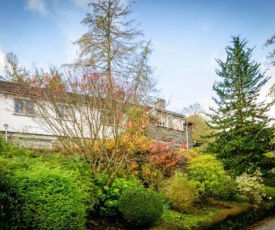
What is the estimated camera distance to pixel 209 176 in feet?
40.2

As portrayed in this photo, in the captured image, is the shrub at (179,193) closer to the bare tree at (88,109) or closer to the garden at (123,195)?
the garden at (123,195)

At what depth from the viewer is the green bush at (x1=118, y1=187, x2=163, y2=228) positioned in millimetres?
7145

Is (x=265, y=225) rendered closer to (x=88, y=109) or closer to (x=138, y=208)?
(x=138, y=208)

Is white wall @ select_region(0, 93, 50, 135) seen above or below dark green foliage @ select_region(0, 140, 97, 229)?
above

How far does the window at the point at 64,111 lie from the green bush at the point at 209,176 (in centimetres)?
684

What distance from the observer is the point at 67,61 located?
59.7 feet

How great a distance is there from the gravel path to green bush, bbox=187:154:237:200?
2040 mm

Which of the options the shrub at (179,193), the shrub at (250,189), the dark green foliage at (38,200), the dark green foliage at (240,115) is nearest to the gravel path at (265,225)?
the shrub at (250,189)

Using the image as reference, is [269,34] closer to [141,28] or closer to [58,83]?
[141,28]

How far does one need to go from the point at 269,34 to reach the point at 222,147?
10.4m

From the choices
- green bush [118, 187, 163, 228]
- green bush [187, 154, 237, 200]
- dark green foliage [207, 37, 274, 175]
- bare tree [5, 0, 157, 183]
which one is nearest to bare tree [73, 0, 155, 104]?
dark green foliage [207, 37, 274, 175]

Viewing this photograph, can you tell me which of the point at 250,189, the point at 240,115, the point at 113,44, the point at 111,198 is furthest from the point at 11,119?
the point at 240,115

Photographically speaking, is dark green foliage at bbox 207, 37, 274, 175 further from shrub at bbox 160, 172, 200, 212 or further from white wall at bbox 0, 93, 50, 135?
white wall at bbox 0, 93, 50, 135

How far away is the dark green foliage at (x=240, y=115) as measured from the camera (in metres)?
20.6
